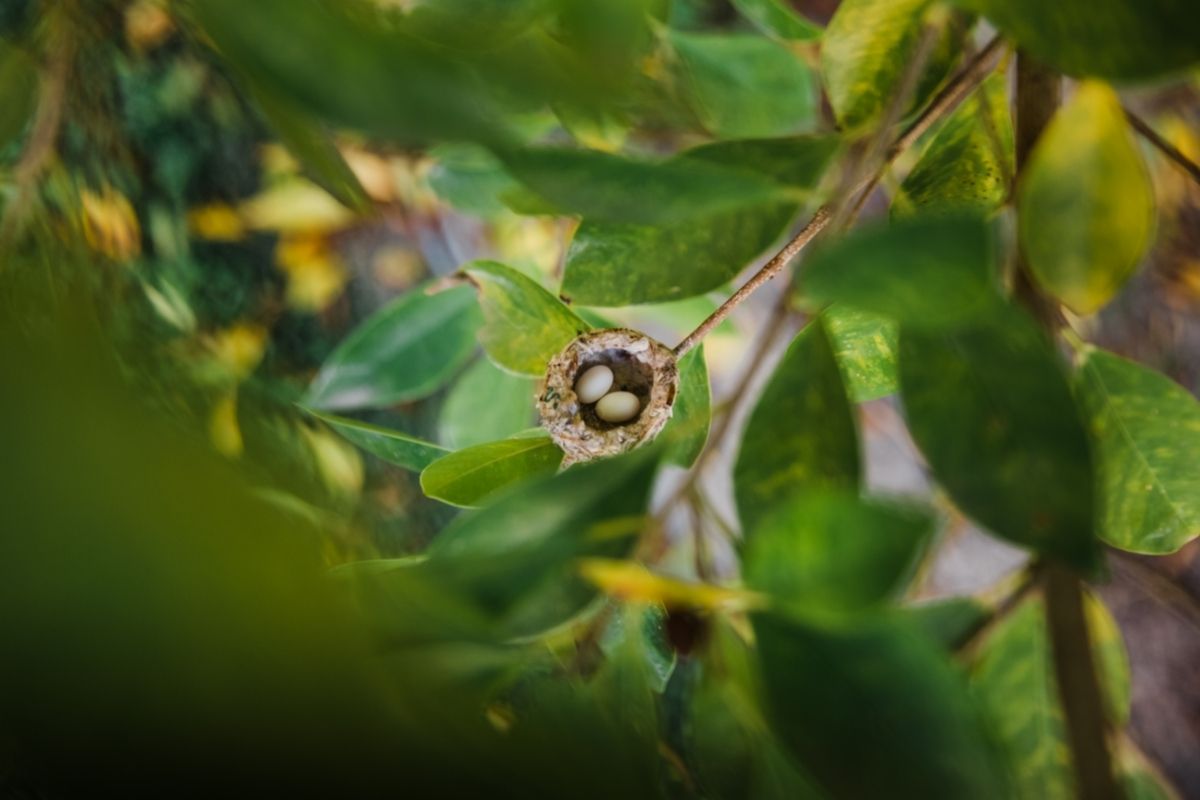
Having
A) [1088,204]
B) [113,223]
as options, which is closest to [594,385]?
[1088,204]

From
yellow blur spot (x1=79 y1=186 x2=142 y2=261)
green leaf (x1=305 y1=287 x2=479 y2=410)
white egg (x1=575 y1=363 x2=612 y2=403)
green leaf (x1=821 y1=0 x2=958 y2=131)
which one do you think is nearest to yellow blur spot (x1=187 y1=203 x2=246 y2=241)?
yellow blur spot (x1=79 y1=186 x2=142 y2=261)

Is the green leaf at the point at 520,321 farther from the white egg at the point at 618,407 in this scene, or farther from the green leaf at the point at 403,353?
the green leaf at the point at 403,353

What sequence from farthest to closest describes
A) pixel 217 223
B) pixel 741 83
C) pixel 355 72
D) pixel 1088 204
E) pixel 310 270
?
pixel 310 270, pixel 217 223, pixel 741 83, pixel 1088 204, pixel 355 72

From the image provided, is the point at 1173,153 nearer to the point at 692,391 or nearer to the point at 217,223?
the point at 692,391

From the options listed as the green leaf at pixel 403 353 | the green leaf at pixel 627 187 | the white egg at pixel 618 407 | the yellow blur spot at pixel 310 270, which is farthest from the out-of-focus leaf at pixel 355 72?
the yellow blur spot at pixel 310 270

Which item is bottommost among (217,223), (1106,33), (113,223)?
(217,223)
